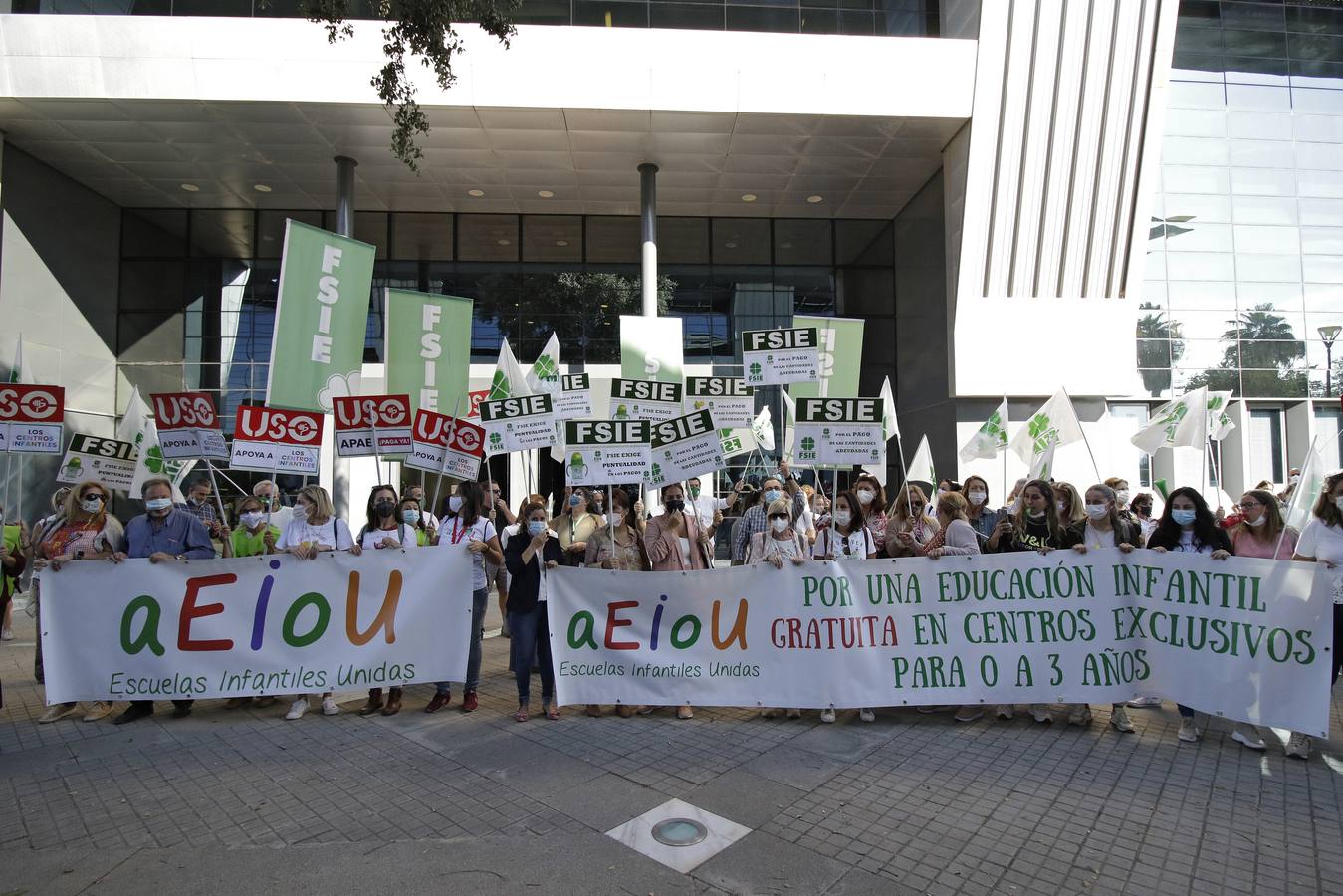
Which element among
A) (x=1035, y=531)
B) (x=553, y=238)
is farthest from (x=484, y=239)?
(x=1035, y=531)

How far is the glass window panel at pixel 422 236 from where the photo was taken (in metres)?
19.8

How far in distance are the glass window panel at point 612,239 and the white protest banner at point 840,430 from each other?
14.4 m

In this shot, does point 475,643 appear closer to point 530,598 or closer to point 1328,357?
point 530,598

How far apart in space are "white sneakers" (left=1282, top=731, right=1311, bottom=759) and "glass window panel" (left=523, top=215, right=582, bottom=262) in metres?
17.9

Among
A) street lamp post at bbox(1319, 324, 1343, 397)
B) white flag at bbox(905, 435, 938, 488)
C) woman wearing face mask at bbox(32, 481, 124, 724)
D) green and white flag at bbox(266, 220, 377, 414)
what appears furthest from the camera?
street lamp post at bbox(1319, 324, 1343, 397)

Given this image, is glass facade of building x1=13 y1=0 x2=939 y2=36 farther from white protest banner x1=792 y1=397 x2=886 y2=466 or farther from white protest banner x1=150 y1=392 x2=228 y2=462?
white protest banner x1=792 y1=397 x2=886 y2=466

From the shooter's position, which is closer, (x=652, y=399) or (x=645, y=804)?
(x=645, y=804)

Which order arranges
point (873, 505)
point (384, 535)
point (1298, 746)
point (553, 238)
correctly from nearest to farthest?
point (1298, 746) → point (384, 535) → point (873, 505) → point (553, 238)

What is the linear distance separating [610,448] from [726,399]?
331cm

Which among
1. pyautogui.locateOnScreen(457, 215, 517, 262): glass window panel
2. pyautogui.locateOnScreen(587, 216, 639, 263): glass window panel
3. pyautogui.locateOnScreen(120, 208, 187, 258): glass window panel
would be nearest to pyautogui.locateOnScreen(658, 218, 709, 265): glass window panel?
pyautogui.locateOnScreen(587, 216, 639, 263): glass window panel

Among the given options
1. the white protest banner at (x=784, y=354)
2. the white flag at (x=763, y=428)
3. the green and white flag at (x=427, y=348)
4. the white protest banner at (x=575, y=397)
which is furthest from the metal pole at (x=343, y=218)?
the white protest banner at (x=784, y=354)

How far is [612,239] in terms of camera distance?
2034cm

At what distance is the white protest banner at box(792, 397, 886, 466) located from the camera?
6.90 m

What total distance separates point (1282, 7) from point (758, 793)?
81.3 ft
